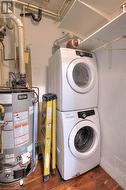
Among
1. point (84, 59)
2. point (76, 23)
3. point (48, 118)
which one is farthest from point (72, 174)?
point (76, 23)

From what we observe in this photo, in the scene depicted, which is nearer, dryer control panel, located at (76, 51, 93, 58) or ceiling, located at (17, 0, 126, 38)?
ceiling, located at (17, 0, 126, 38)

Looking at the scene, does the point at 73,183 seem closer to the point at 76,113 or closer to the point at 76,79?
the point at 76,113

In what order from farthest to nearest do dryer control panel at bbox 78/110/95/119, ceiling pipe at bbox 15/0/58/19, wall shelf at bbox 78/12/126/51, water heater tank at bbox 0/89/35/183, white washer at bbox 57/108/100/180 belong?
ceiling pipe at bbox 15/0/58/19 < dryer control panel at bbox 78/110/95/119 < white washer at bbox 57/108/100/180 < water heater tank at bbox 0/89/35/183 < wall shelf at bbox 78/12/126/51

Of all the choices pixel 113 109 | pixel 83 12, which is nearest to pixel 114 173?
pixel 113 109

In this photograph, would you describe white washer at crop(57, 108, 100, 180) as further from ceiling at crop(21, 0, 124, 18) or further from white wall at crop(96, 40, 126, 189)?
ceiling at crop(21, 0, 124, 18)

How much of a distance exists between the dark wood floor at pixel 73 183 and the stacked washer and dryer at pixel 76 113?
0.07 metres

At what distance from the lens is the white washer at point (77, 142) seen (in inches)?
60.9

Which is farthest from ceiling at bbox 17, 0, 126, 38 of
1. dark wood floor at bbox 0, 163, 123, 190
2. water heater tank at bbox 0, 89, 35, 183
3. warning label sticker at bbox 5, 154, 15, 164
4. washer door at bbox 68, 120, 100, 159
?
dark wood floor at bbox 0, 163, 123, 190

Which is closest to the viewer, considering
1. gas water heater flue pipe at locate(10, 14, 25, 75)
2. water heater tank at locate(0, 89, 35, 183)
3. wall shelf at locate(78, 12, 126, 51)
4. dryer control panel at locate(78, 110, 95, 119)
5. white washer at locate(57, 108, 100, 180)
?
wall shelf at locate(78, 12, 126, 51)

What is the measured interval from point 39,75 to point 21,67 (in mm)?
470

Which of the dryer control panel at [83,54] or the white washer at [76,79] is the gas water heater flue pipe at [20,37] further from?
the dryer control panel at [83,54]

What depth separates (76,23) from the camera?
70.4 inches

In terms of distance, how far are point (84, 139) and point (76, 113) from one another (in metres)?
0.45

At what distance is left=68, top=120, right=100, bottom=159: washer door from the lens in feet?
5.18
